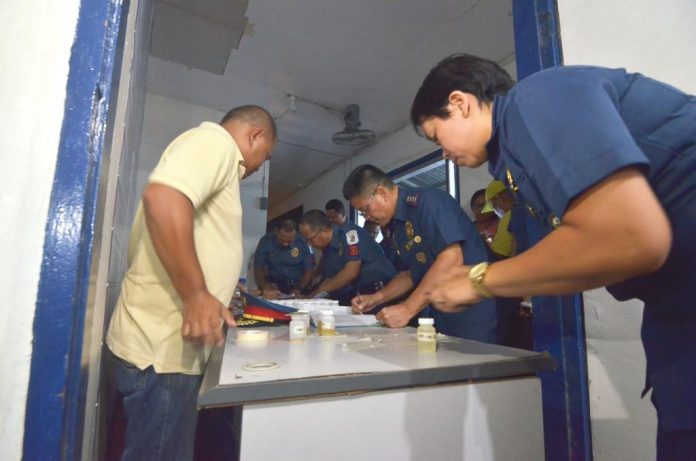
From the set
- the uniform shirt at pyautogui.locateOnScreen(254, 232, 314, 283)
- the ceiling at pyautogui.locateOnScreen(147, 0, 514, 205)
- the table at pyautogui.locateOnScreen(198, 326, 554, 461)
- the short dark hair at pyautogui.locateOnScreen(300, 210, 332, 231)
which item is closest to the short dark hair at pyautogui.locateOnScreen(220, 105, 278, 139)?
the table at pyautogui.locateOnScreen(198, 326, 554, 461)

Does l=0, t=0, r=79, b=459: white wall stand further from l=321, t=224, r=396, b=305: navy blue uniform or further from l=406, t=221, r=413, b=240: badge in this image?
l=321, t=224, r=396, b=305: navy blue uniform

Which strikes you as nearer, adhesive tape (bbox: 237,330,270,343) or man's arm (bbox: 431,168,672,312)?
man's arm (bbox: 431,168,672,312)

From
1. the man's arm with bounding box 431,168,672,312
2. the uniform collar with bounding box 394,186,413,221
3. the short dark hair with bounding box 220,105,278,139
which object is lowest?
the man's arm with bounding box 431,168,672,312

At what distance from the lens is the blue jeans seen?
0.87 meters

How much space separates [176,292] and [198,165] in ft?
1.09

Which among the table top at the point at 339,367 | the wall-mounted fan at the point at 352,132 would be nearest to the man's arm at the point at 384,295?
the table top at the point at 339,367

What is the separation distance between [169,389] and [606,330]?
3.77 feet

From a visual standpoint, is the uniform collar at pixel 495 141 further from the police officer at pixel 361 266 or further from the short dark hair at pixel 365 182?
the police officer at pixel 361 266

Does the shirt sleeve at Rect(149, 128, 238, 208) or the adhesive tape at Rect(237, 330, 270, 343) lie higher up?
the shirt sleeve at Rect(149, 128, 238, 208)

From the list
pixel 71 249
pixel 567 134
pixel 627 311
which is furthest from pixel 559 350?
pixel 71 249

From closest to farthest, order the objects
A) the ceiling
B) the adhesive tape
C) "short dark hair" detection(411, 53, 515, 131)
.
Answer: "short dark hair" detection(411, 53, 515, 131) < the adhesive tape < the ceiling

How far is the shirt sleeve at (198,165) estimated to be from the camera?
2.72 ft

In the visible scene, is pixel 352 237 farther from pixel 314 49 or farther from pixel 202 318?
pixel 202 318

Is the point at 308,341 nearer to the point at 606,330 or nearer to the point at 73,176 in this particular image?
the point at 73,176
